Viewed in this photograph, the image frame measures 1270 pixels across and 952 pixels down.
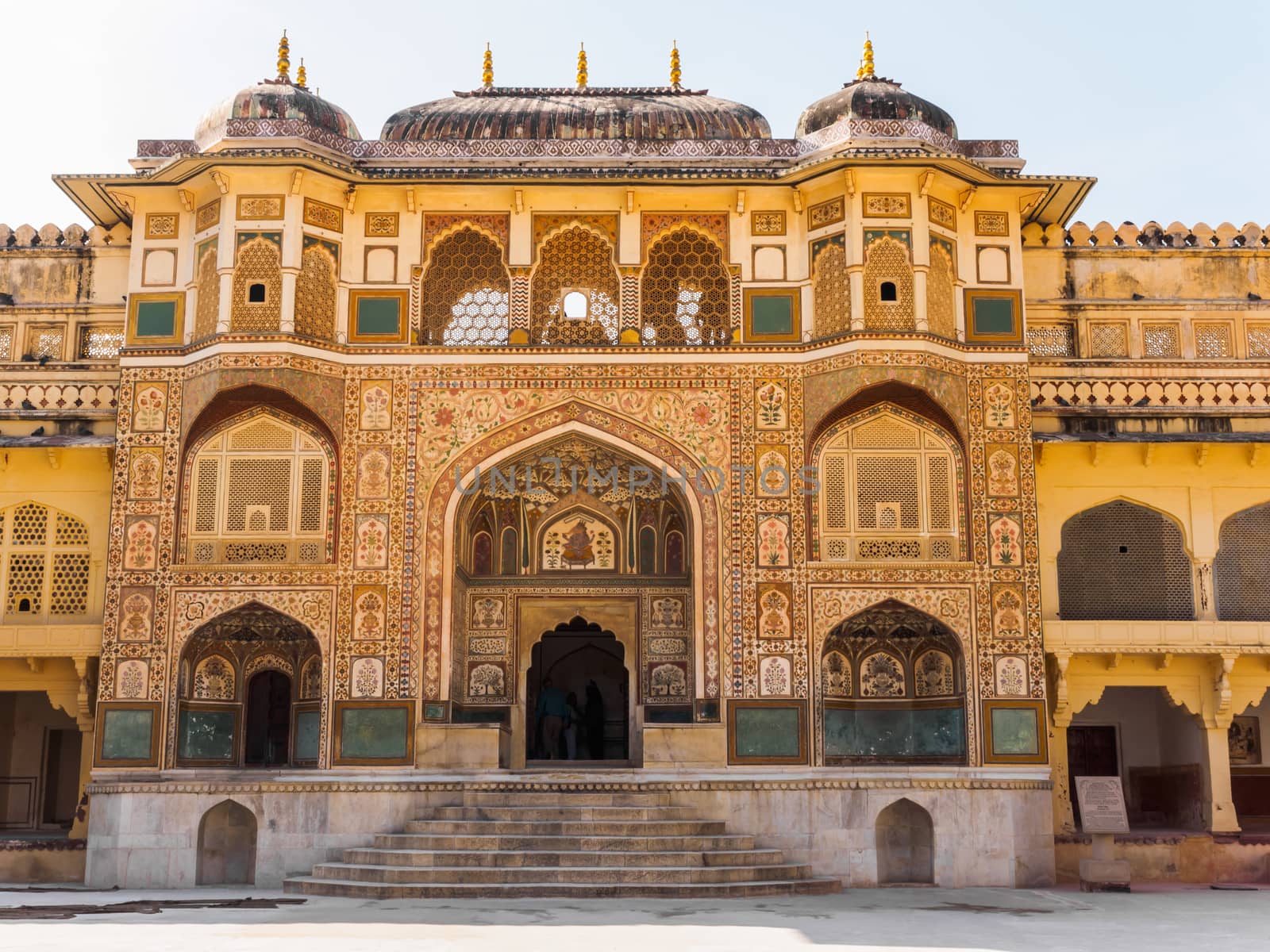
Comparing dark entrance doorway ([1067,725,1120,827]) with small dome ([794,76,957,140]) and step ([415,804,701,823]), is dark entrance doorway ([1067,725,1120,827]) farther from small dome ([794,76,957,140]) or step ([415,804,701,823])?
small dome ([794,76,957,140])

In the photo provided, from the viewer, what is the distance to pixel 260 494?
1564 centimetres

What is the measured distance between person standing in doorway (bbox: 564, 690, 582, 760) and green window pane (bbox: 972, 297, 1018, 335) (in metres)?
6.71

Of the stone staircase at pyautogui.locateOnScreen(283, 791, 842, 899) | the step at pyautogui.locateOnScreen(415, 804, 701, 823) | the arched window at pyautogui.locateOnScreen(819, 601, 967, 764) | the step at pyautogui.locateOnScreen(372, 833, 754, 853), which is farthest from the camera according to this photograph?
the arched window at pyautogui.locateOnScreen(819, 601, 967, 764)

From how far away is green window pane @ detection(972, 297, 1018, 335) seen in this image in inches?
630

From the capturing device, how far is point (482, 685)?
16500 millimetres

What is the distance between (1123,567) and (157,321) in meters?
10.8

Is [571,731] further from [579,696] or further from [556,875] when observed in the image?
[556,875]

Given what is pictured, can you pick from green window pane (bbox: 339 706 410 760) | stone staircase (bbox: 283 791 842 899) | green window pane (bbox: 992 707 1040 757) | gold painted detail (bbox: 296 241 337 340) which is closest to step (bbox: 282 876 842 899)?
stone staircase (bbox: 283 791 842 899)

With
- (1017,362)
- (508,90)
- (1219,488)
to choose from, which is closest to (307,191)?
(508,90)

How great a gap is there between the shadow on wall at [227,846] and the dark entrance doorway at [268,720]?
4.54 feet

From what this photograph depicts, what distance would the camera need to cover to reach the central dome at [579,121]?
54.6 feet

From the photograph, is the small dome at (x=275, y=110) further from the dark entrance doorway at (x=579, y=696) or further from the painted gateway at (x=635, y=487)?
the dark entrance doorway at (x=579, y=696)

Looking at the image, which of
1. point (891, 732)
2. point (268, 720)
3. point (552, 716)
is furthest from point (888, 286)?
point (268, 720)

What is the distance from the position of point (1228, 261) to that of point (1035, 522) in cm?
439
